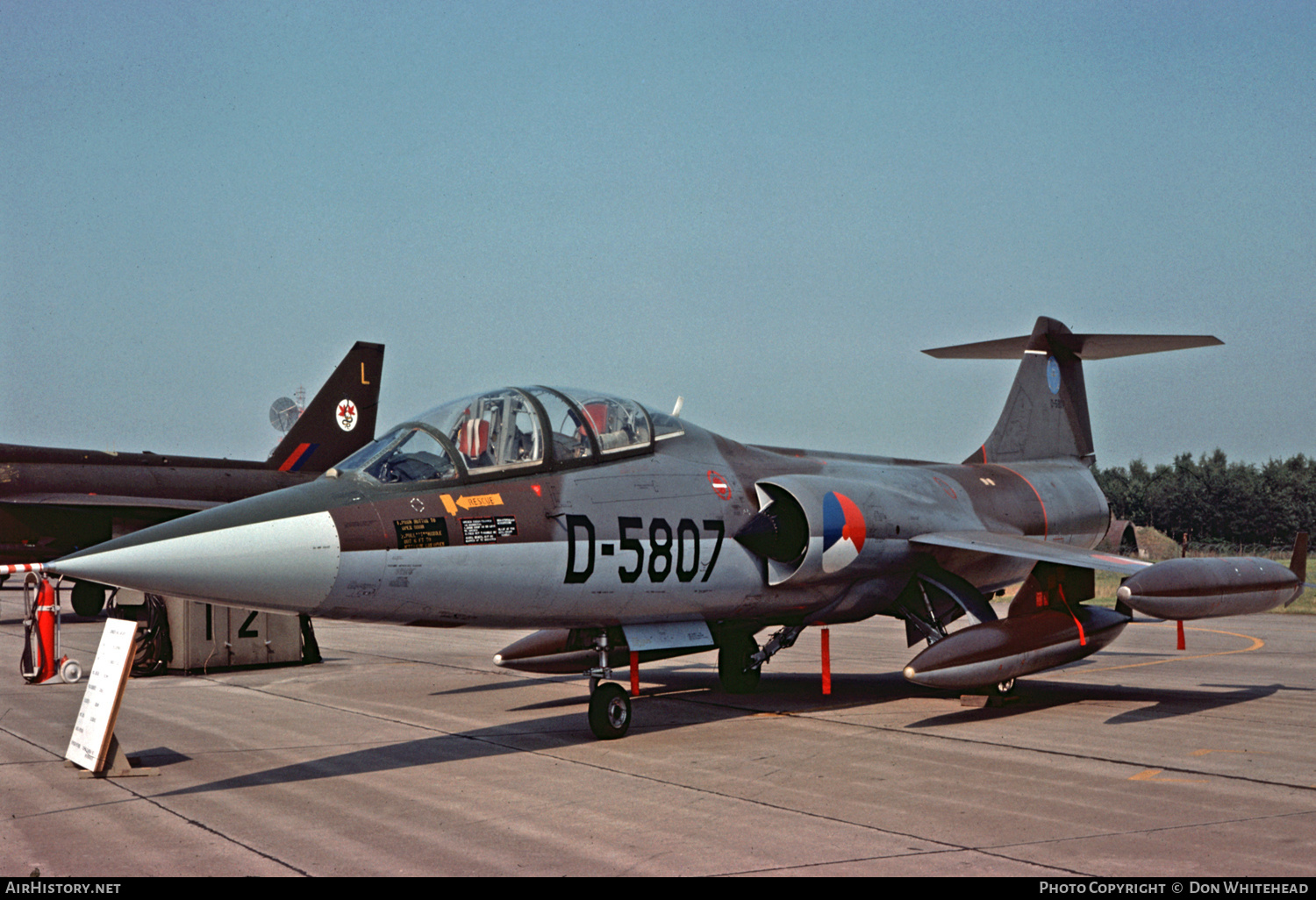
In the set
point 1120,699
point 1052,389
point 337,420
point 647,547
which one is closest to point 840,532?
point 647,547

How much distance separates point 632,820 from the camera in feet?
20.7

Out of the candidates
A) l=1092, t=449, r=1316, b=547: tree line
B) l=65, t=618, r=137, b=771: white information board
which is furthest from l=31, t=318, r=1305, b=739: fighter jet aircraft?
l=1092, t=449, r=1316, b=547: tree line

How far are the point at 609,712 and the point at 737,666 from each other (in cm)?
338

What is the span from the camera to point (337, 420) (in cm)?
2761

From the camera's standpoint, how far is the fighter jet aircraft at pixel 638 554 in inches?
284

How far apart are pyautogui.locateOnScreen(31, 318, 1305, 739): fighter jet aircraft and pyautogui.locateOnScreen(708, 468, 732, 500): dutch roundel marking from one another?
0.02 meters

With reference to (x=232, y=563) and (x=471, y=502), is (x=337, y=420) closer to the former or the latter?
(x=471, y=502)

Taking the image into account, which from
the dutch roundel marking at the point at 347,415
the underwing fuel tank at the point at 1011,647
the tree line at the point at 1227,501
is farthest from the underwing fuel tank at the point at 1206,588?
the tree line at the point at 1227,501

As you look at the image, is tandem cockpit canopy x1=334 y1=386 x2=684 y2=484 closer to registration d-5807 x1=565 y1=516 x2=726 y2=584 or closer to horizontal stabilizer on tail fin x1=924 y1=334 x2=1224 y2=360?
registration d-5807 x1=565 y1=516 x2=726 y2=584

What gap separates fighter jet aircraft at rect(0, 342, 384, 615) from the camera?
2377 centimetres

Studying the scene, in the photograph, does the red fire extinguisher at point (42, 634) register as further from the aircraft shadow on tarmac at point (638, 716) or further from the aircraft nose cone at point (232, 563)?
the aircraft nose cone at point (232, 563)

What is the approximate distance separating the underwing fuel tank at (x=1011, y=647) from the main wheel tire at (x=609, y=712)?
7.99 feet

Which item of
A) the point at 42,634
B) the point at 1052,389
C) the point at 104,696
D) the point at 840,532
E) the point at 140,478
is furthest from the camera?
the point at 140,478
